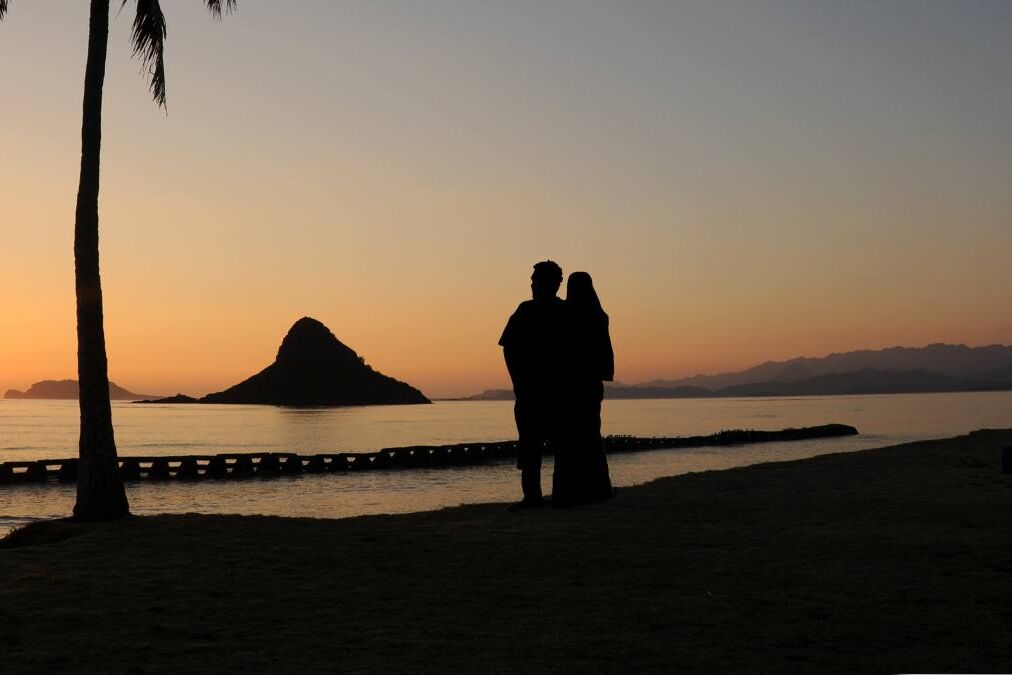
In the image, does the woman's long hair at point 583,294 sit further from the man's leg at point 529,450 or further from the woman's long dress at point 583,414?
the man's leg at point 529,450

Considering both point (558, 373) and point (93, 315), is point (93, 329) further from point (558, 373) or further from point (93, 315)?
point (558, 373)

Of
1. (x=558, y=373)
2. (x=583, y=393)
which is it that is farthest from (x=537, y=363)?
A: (x=583, y=393)

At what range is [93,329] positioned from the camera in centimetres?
1501

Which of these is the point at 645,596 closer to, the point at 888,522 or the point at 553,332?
the point at 888,522

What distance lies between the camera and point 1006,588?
Result: 804 cm

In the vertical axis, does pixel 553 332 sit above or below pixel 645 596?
above

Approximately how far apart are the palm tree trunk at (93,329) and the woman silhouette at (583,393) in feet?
22.3

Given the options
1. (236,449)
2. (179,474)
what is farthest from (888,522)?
(236,449)

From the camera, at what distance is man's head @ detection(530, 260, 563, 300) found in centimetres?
1390

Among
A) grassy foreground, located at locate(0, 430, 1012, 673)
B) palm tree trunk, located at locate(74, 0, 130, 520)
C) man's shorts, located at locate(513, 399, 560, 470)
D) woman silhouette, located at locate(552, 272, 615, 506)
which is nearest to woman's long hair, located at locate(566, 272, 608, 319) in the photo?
woman silhouette, located at locate(552, 272, 615, 506)

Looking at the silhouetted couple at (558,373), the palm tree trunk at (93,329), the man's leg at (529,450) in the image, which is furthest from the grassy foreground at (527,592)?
the palm tree trunk at (93,329)

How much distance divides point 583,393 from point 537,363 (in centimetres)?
79

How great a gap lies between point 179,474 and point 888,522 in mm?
38745

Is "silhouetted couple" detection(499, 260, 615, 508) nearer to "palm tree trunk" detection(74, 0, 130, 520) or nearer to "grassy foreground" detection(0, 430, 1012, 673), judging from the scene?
"grassy foreground" detection(0, 430, 1012, 673)
